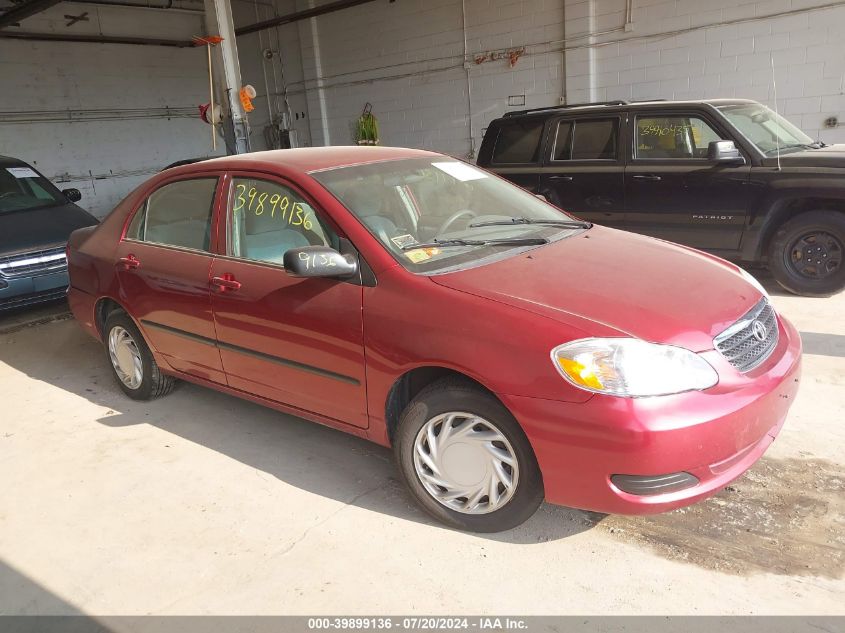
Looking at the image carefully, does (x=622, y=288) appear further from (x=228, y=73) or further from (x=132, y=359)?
(x=228, y=73)

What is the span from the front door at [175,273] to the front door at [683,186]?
4.29 meters

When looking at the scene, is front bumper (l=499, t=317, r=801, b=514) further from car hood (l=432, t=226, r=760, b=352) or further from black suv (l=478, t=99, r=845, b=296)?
black suv (l=478, t=99, r=845, b=296)

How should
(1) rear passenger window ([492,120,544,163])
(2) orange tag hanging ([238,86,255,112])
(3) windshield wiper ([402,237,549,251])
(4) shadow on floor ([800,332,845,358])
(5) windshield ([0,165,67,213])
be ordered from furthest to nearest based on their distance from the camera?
(2) orange tag hanging ([238,86,255,112]), (5) windshield ([0,165,67,213]), (1) rear passenger window ([492,120,544,163]), (4) shadow on floor ([800,332,845,358]), (3) windshield wiper ([402,237,549,251])

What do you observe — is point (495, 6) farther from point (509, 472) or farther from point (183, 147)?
point (509, 472)

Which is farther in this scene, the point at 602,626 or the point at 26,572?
the point at 26,572

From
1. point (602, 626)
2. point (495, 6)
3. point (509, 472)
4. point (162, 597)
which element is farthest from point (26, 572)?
point (495, 6)

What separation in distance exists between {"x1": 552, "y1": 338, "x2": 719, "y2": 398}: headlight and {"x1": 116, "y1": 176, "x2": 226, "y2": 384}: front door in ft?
6.75

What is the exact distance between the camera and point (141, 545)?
284 centimetres

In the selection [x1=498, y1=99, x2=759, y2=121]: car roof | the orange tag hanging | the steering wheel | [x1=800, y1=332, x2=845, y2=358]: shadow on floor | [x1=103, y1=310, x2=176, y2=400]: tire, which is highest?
the orange tag hanging

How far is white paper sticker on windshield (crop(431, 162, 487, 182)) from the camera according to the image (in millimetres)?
3643

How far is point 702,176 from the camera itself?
5930 mm

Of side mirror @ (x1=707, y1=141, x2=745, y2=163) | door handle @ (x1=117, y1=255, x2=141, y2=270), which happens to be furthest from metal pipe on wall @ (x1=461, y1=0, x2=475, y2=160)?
door handle @ (x1=117, y1=255, x2=141, y2=270)

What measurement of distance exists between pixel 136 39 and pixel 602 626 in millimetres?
16118

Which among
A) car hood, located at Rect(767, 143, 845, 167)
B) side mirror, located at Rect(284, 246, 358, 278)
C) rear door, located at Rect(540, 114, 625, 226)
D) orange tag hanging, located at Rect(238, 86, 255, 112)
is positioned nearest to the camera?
side mirror, located at Rect(284, 246, 358, 278)
